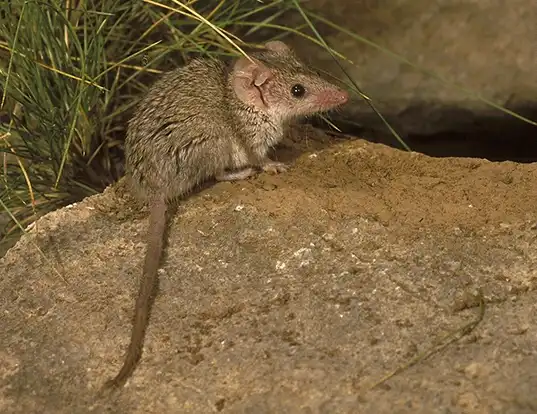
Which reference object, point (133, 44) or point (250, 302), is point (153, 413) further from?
point (133, 44)

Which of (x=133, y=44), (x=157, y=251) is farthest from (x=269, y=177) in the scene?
(x=133, y=44)

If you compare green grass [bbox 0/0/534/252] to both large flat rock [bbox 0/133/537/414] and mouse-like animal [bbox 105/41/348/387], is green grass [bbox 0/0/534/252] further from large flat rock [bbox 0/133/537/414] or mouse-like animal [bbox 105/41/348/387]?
large flat rock [bbox 0/133/537/414]

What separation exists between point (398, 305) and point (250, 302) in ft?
1.32

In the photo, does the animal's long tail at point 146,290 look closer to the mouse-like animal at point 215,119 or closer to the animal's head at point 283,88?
the mouse-like animal at point 215,119

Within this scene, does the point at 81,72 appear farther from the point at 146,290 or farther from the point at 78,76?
the point at 146,290

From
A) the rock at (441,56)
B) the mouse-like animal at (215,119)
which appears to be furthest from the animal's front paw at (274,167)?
the rock at (441,56)

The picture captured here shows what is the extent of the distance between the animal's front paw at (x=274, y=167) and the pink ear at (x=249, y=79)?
0.23m

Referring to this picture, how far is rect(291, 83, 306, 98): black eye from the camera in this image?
283 centimetres

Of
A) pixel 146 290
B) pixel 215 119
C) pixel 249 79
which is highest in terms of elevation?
pixel 249 79

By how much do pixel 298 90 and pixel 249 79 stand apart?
190 millimetres

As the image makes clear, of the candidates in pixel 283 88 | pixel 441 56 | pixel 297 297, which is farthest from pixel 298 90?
pixel 297 297

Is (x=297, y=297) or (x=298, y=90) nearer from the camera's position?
(x=297, y=297)

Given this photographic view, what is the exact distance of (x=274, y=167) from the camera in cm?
275

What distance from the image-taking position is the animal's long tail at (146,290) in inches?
77.0
